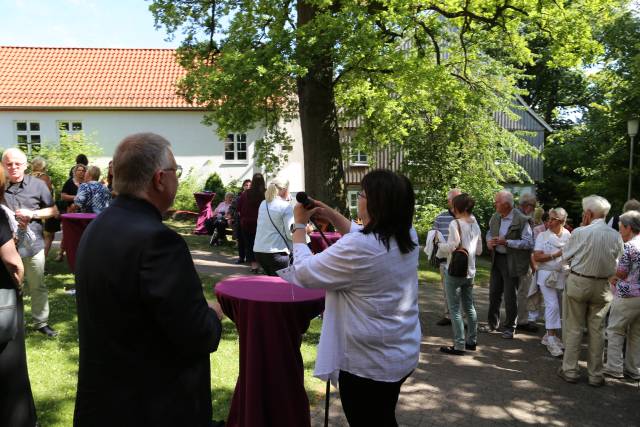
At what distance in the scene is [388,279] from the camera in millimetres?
2877

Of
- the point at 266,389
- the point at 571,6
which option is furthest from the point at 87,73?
the point at 266,389

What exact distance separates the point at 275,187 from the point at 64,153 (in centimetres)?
1731

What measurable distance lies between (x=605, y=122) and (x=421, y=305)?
18.8 m

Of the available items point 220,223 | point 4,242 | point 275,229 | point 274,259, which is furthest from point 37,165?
point 220,223

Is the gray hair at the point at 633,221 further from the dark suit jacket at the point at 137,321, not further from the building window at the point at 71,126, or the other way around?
the building window at the point at 71,126

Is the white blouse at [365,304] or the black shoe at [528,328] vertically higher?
the white blouse at [365,304]

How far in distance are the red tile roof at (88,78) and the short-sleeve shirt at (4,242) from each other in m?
22.0

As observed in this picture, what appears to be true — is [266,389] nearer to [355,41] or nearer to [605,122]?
[355,41]

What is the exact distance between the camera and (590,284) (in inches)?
214

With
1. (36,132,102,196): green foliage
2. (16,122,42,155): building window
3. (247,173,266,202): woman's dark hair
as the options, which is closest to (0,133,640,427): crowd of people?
(247,173,266,202): woman's dark hair

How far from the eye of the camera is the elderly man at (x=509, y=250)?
7.28m

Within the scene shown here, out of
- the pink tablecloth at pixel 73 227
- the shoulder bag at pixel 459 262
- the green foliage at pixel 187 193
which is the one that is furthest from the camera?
the green foliage at pixel 187 193

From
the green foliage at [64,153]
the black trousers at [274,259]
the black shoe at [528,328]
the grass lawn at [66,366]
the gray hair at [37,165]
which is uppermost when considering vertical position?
the green foliage at [64,153]

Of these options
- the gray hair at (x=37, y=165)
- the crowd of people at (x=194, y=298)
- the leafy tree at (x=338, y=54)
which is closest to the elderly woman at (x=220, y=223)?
the leafy tree at (x=338, y=54)
